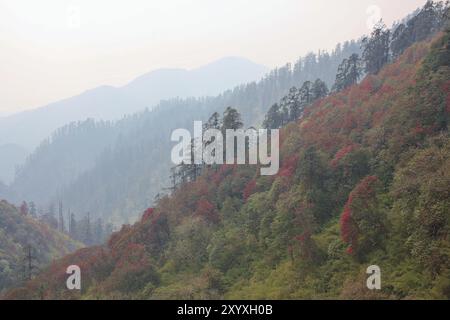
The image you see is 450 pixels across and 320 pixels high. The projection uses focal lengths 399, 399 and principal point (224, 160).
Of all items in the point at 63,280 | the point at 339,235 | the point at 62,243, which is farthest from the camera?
the point at 62,243

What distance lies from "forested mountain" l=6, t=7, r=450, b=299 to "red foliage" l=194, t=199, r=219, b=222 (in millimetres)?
140

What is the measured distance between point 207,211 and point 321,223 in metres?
13.9

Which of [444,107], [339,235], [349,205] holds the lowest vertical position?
[339,235]

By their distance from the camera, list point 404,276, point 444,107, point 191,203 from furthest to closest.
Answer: point 191,203 < point 444,107 < point 404,276

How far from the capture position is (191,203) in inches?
1759

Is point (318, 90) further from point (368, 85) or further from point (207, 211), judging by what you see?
point (207, 211)

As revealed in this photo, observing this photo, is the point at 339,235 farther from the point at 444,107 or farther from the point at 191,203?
the point at 191,203

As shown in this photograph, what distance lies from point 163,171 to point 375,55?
5582 inches

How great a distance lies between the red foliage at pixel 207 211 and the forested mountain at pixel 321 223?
140mm

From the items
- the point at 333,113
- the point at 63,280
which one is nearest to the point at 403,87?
the point at 333,113

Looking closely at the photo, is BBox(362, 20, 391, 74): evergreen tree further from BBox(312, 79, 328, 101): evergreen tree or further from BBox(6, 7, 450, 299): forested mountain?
BBox(6, 7, 450, 299): forested mountain

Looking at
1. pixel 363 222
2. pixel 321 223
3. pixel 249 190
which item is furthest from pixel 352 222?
pixel 249 190

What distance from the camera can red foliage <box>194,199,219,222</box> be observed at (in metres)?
39.4

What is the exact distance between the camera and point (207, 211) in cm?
4038
